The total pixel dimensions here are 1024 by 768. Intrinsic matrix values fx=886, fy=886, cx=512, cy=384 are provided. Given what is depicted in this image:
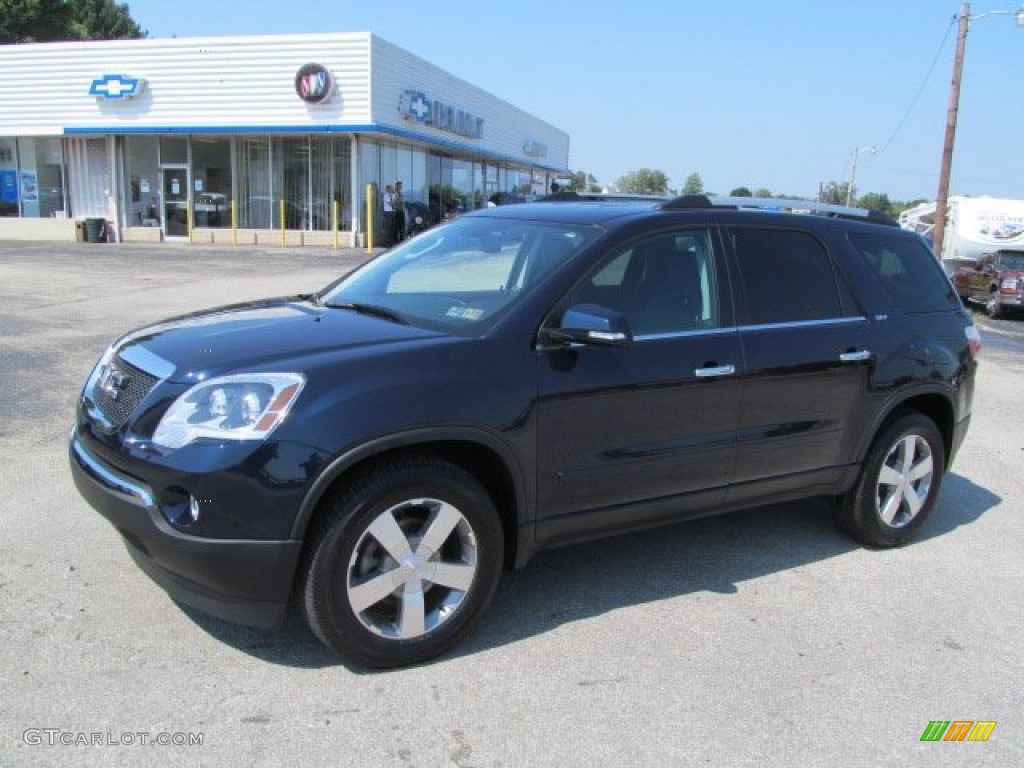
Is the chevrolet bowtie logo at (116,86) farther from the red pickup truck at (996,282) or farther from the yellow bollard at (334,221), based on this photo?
the red pickup truck at (996,282)

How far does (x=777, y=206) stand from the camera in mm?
4797

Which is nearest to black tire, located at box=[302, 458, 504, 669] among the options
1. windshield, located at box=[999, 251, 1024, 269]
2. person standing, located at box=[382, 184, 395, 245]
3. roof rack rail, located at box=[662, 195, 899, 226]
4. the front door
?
the front door

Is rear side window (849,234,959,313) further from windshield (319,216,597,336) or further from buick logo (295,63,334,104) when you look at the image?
buick logo (295,63,334,104)

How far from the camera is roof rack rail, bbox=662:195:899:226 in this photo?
4.36m

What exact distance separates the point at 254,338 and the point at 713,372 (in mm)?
2023

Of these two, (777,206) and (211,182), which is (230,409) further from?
(211,182)

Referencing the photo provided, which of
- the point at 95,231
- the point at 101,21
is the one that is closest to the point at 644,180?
the point at 101,21

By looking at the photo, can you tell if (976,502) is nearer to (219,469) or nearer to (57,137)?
(219,469)

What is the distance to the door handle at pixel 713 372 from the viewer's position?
4.02m

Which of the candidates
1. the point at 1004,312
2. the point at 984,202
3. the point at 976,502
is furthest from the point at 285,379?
the point at 984,202

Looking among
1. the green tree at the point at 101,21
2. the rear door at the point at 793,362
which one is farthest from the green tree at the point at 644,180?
the rear door at the point at 793,362

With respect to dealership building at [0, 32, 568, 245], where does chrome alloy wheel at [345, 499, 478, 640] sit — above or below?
below

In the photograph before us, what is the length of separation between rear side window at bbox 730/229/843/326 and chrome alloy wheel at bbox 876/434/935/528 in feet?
3.04

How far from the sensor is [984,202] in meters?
28.2
